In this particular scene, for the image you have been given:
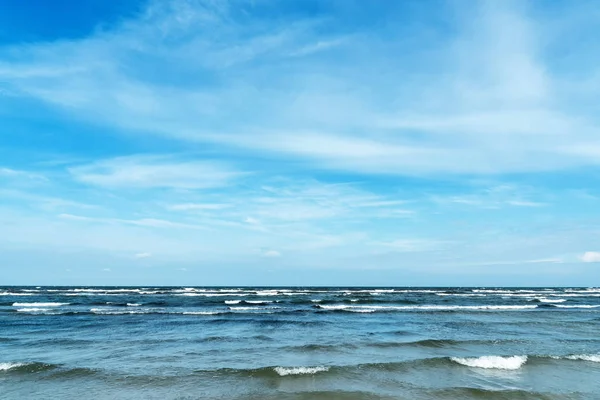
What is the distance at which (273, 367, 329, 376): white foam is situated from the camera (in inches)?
493

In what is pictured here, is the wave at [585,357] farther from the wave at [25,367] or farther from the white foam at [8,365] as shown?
the white foam at [8,365]

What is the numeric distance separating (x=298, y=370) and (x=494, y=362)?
21.5ft

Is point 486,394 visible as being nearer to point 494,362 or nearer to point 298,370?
point 494,362

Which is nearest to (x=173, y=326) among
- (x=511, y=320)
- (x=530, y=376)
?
(x=530, y=376)

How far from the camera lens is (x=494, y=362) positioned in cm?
1396

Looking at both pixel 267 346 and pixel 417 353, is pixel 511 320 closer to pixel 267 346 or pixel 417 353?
pixel 417 353

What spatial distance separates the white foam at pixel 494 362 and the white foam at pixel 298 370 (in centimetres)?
480

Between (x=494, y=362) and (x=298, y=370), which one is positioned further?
(x=494, y=362)

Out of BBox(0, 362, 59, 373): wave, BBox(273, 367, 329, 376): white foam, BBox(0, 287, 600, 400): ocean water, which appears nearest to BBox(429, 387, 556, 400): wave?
BBox(0, 287, 600, 400): ocean water

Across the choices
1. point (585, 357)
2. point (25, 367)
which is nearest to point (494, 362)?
point (585, 357)

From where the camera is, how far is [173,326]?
25.2 metres

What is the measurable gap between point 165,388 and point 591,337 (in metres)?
20.8

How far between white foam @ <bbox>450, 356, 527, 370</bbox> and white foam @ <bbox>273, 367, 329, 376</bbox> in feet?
15.7

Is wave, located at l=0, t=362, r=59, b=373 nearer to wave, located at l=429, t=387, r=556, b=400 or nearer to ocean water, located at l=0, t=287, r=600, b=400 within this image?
ocean water, located at l=0, t=287, r=600, b=400
